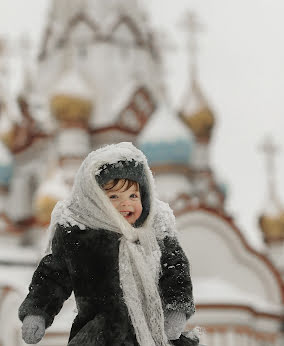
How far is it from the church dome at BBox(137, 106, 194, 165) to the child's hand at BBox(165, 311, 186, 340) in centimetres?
905

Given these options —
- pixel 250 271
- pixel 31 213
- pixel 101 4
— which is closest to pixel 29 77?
pixel 101 4

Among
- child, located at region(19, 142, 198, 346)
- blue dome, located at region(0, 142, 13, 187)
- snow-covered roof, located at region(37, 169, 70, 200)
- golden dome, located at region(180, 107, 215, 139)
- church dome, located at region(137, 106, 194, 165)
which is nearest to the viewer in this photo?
child, located at region(19, 142, 198, 346)

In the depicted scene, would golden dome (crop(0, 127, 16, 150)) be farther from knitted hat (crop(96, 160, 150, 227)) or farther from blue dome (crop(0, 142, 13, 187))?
knitted hat (crop(96, 160, 150, 227))

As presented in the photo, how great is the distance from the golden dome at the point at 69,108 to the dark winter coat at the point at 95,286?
32.3 ft

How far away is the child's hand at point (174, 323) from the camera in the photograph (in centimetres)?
196

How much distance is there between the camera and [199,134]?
1362 cm

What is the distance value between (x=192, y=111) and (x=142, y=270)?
11.9 meters

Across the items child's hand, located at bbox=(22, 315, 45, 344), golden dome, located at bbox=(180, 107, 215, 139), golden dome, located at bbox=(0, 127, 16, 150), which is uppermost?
golden dome, located at bbox=(180, 107, 215, 139)

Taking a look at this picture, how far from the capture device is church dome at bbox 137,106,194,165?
437 inches

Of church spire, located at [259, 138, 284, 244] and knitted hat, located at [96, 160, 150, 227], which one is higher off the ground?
church spire, located at [259, 138, 284, 244]

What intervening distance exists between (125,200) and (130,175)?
69 millimetres

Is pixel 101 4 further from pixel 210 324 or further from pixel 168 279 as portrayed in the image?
pixel 168 279

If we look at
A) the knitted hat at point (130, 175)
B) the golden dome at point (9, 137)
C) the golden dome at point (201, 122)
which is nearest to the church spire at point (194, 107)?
the golden dome at point (201, 122)

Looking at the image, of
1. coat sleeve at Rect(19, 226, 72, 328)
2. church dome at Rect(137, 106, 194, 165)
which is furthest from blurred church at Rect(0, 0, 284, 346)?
coat sleeve at Rect(19, 226, 72, 328)
